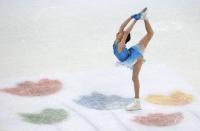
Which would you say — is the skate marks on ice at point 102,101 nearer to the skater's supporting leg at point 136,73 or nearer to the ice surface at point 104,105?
the ice surface at point 104,105

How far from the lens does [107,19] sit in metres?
6.39

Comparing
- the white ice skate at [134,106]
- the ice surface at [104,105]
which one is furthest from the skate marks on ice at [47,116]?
the white ice skate at [134,106]

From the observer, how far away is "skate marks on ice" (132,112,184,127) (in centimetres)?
442

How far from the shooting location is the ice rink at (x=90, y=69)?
4.47 m

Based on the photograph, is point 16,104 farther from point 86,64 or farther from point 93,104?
point 86,64

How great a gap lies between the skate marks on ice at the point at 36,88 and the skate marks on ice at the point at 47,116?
315mm

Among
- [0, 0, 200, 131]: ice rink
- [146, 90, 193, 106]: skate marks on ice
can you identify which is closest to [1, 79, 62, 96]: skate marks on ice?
[0, 0, 200, 131]: ice rink

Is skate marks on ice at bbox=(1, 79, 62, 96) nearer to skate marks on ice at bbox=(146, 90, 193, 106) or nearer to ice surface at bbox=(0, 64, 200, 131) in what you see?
ice surface at bbox=(0, 64, 200, 131)

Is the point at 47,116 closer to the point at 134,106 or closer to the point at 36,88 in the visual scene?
the point at 36,88

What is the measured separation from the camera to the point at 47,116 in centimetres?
450

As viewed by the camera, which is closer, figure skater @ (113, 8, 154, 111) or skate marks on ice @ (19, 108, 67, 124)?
figure skater @ (113, 8, 154, 111)

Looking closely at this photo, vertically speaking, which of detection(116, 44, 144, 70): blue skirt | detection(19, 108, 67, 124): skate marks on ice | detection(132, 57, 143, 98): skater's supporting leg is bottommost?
detection(19, 108, 67, 124): skate marks on ice

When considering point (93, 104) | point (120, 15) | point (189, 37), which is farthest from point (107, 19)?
point (93, 104)

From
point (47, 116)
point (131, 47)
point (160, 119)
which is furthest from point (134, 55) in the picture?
point (47, 116)
